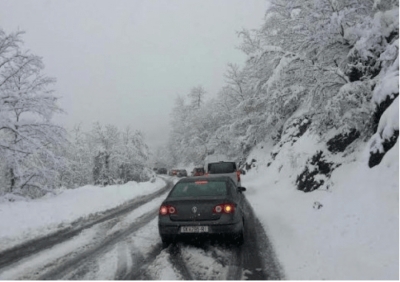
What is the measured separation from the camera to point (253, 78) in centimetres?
3375

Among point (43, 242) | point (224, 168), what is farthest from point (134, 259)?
point (224, 168)

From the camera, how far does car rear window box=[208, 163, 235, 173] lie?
60.3ft

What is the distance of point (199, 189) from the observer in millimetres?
7809

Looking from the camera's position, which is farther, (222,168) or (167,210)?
(222,168)

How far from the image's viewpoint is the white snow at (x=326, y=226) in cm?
551

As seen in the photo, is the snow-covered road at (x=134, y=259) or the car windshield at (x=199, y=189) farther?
the car windshield at (x=199, y=189)

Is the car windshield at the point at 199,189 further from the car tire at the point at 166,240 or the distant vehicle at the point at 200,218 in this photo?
the car tire at the point at 166,240

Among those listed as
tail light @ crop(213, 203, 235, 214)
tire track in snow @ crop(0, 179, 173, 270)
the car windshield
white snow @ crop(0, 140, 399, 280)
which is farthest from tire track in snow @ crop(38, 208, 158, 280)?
tail light @ crop(213, 203, 235, 214)

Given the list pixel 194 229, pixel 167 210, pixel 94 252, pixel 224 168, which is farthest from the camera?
pixel 224 168

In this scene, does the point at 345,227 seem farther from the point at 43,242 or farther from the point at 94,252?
the point at 43,242

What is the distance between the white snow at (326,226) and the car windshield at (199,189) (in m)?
1.25

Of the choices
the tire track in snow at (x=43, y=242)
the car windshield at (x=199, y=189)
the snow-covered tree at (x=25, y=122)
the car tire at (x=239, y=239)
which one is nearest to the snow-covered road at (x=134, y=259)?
the tire track in snow at (x=43, y=242)

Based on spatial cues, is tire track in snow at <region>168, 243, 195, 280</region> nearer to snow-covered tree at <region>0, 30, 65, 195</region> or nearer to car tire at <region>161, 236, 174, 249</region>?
car tire at <region>161, 236, 174, 249</region>

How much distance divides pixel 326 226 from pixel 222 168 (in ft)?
→ 35.3
